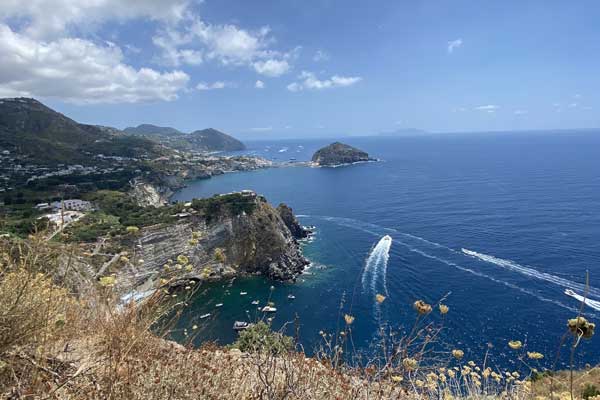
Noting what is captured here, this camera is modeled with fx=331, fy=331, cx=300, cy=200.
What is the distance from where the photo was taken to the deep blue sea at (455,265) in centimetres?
2611

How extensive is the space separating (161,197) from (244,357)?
85.1m

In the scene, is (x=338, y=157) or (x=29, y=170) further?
(x=338, y=157)

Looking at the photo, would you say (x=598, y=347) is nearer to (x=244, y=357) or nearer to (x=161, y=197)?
(x=244, y=357)

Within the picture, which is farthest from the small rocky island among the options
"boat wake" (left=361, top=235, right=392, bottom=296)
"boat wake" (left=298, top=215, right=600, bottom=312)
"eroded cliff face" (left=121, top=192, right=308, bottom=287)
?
"boat wake" (left=361, top=235, right=392, bottom=296)

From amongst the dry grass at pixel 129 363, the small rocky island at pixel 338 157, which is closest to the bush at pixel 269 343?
the dry grass at pixel 129 363

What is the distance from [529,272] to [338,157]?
107 meters

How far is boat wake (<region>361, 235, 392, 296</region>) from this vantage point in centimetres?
3288

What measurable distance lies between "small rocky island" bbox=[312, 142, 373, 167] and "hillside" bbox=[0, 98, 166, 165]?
62952 millimetres

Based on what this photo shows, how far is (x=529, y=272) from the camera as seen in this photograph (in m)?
32.8

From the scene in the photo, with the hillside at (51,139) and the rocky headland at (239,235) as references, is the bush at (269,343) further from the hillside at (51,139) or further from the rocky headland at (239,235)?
the hillside at (51,139)

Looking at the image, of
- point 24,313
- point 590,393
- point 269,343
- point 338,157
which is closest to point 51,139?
point 338,157

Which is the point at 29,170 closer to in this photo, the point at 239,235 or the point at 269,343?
the point at 239,235

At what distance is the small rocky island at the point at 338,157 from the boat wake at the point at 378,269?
9262cm

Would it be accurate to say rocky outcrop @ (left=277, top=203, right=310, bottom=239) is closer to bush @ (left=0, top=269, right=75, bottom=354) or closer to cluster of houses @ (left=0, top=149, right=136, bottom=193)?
cluster of houses @ (left=0, top=149, right=136, bottom=193)
